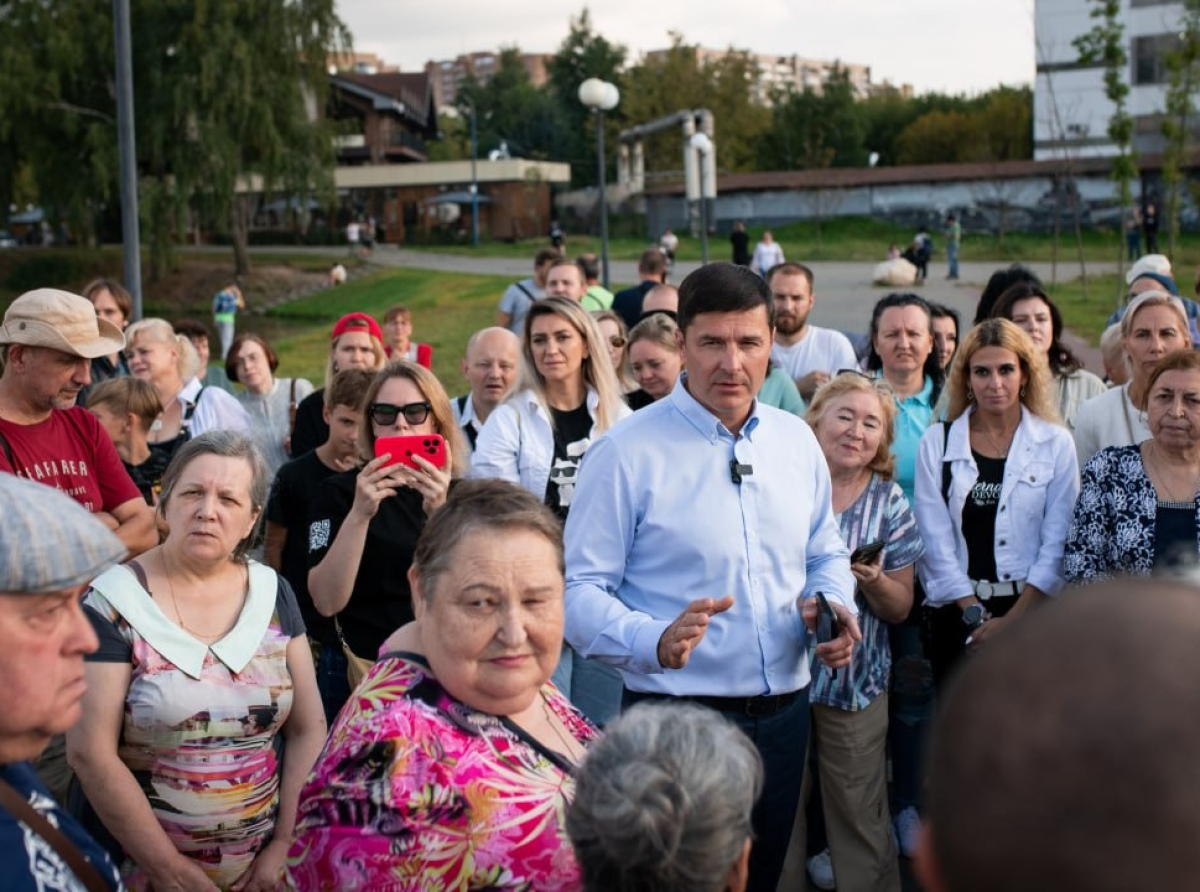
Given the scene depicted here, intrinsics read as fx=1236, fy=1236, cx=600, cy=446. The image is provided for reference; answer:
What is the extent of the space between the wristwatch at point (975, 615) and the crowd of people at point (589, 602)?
12 cm

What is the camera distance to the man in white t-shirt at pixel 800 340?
7.58m

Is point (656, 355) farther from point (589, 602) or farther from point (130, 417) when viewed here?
point (589, 602)

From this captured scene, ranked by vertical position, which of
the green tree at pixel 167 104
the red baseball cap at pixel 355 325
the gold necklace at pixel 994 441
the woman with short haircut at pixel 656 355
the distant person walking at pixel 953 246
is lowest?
the gold necklace at pixel 994 441

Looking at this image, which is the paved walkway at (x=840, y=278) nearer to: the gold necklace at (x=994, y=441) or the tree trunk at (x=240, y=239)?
the tree trunk at (x=240, y=239)

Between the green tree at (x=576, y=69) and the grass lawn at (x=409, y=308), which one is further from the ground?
the green tree at (x=576, y=69)

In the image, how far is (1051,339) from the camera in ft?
22.5

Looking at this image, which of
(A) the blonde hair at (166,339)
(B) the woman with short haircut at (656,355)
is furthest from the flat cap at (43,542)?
(A) the blonde hair at (166,339)

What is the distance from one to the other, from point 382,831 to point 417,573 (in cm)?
65

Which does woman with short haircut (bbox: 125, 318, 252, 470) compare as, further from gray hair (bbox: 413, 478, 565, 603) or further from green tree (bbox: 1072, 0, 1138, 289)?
green tree (bbox: 1072, 0, 1138, 289)

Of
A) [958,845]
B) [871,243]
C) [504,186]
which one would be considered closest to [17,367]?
[958,845]

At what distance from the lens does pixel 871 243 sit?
49.4 meters

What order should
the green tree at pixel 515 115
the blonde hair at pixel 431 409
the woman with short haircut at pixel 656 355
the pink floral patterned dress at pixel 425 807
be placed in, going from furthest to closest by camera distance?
the green tree at pixel 515 115
the woman with short haircut at pixel 656 355
the blonde hair at pixel 431 409
the pink floral patterned dress at pixel 425 807

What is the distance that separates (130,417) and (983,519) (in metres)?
4.23

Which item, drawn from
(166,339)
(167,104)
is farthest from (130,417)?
(167,104)
